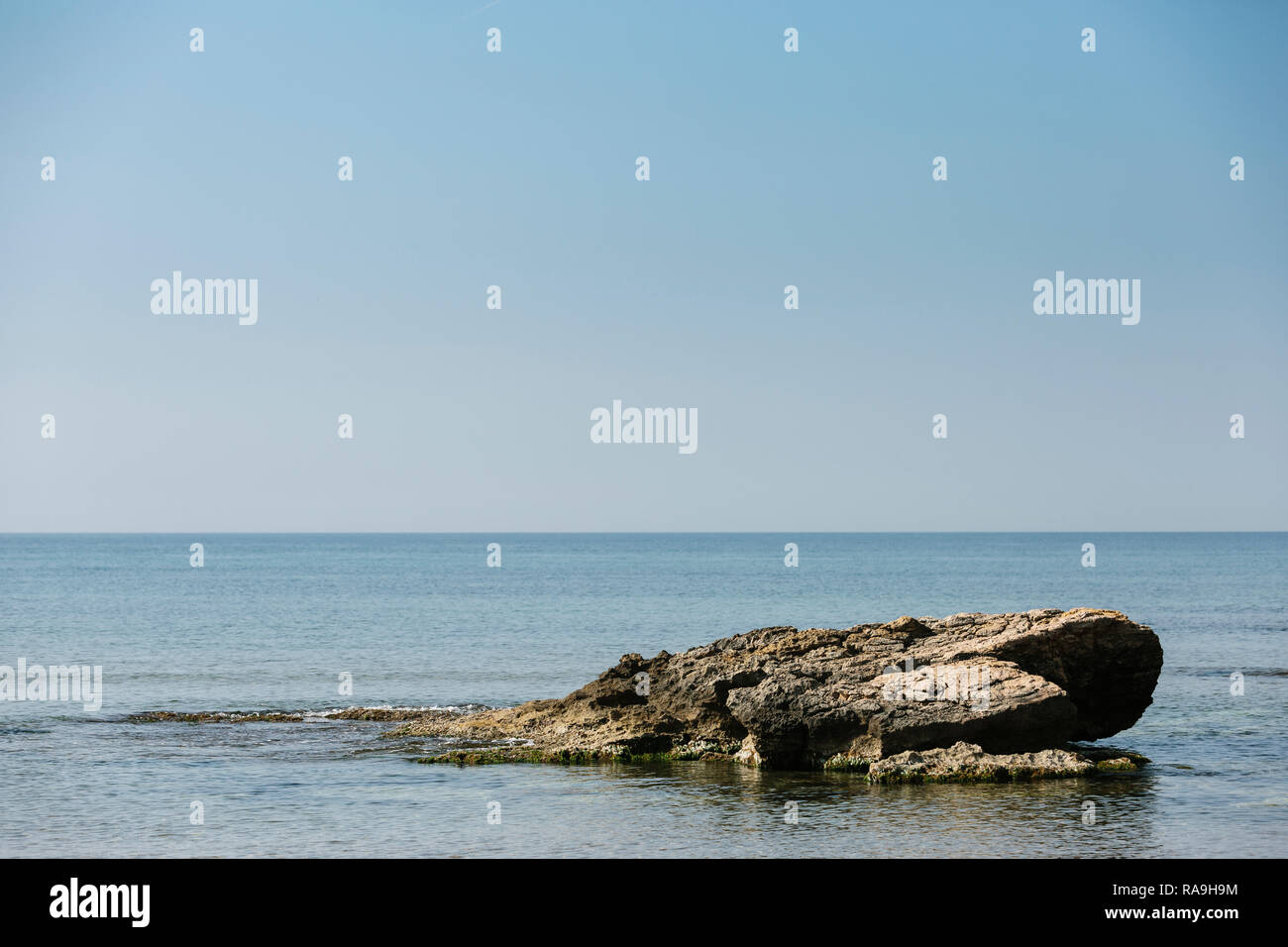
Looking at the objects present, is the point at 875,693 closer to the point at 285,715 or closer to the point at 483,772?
the point at 483,772

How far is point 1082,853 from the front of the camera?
1833 centimetres

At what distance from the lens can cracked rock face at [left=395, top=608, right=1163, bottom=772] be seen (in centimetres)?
2472

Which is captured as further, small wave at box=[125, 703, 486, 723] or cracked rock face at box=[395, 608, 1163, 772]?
small wave at box=[125, 703, 486, 723]

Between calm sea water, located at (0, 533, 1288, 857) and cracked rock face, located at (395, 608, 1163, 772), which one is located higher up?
cracked rock face, located at (395, 608, 1163, 772)

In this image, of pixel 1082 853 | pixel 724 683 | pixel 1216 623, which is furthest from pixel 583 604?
pixel 1082 853

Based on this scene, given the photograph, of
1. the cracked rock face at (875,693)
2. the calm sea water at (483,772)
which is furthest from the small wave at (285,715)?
the cracked rock face at (875,693)

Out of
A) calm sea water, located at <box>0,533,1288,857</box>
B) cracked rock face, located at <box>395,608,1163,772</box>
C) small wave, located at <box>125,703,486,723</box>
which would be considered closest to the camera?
calm sea water, located at <box>0,533,1288,857</box>

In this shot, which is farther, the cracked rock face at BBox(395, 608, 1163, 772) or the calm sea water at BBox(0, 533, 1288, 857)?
the cracked rock face at BBox(395, 608, 1163, 772)

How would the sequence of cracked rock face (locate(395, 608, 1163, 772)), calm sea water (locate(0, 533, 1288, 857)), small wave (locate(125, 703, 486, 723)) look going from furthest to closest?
small wave (locate(125, 703, 486, 723))
cracked rock face (locate(395, 608, 1163, 772))
calm sea water (locate(0, 533, 1288, 857))

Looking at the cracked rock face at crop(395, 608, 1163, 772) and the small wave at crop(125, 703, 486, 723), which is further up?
the cracked rock face at crop(395, 608, 1163, 772)

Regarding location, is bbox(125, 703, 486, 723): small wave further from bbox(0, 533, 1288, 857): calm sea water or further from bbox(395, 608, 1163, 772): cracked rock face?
bbox(395, 608, 1163, 772): cracked rock face

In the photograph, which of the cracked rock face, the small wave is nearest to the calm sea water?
the small wave

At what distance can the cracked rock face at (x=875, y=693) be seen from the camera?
2472cm

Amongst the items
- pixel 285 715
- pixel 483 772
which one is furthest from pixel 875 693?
pixel 285 715
